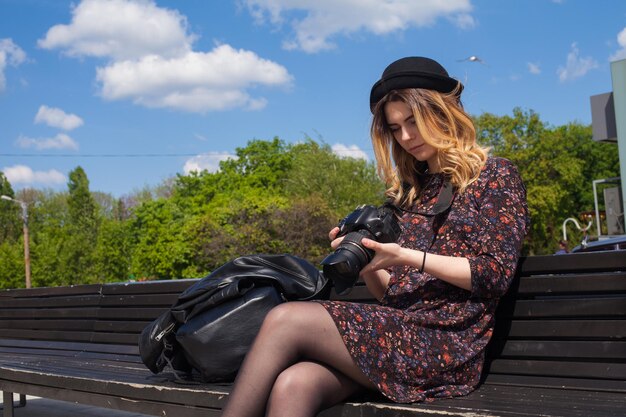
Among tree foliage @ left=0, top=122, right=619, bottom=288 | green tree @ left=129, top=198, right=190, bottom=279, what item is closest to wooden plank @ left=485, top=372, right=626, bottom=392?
tree foliage @ left=0, top=122, right=619, bottom=288

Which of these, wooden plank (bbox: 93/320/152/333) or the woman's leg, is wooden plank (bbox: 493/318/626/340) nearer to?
the woman's leg

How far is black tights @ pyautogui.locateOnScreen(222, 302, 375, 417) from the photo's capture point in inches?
100

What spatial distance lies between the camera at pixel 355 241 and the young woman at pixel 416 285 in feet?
0.17

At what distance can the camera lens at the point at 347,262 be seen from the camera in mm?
2582

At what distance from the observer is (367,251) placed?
8.75 ft

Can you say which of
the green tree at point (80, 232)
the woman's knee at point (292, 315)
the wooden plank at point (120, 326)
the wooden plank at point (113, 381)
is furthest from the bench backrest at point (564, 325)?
the green tree at point (80, 232)

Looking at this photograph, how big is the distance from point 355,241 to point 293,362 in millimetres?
458

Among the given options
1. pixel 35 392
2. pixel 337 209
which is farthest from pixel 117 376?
pixel 337 209

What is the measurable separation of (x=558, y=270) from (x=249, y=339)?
127 centimetres

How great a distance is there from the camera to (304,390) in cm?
250

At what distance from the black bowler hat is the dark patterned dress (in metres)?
0.36

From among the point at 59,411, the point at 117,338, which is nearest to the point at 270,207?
the point at 59,411

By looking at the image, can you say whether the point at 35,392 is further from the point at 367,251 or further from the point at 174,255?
the point at 174,255

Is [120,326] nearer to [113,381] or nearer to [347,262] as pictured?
[113,381]
